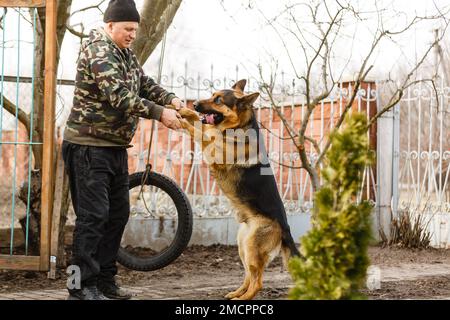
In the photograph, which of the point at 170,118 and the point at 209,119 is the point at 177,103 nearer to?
the point at 209,119

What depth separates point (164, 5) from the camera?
7121mm

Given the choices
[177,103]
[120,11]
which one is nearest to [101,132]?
[177,103]

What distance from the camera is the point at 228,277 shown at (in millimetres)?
6863

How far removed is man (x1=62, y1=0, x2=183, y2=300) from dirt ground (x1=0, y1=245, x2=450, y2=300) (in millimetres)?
1050

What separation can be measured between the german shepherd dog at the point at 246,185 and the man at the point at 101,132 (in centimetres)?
53

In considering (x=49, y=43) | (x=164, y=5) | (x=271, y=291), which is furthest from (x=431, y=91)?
(x=49, y=43)

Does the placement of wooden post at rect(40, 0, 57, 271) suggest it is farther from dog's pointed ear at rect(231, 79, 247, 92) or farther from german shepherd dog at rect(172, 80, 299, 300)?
dog's pointed ear at rect(231, 79, 247, 92)

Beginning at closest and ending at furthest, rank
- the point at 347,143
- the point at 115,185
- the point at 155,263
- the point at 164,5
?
the point at 347,143 → the point at 115,185 → the point at 155,263 → the point at 164,5

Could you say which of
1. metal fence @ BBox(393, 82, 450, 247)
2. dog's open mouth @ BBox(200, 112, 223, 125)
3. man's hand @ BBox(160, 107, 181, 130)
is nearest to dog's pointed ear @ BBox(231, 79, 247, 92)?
dog's open mouth @ BBox(200, 112, 223, 125)

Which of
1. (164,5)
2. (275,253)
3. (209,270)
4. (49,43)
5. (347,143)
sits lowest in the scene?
(209,270)

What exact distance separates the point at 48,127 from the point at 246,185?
190cm

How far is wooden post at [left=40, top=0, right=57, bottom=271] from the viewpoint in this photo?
18.7 feet
